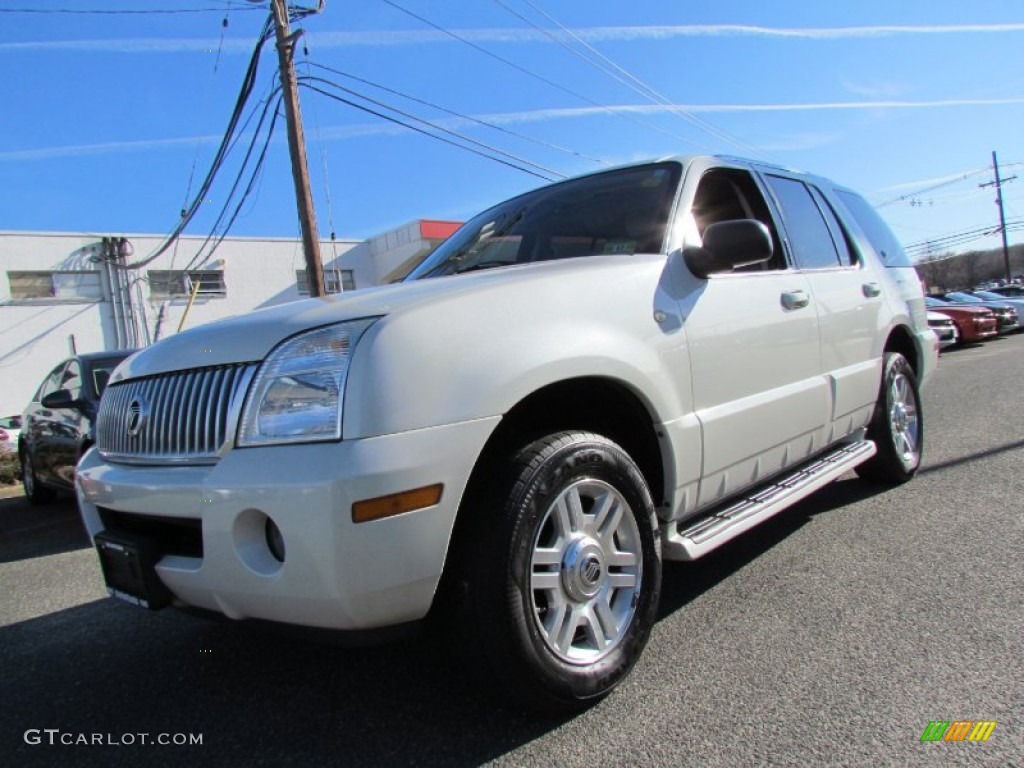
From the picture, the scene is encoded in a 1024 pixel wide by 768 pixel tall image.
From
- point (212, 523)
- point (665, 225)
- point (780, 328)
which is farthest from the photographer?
point (780, 328)

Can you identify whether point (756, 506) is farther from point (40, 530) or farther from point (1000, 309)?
point (1000, 309)

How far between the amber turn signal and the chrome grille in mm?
494

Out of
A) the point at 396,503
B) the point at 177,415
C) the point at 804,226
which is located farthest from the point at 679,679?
the point at 804,226

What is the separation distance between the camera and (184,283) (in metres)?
19.7

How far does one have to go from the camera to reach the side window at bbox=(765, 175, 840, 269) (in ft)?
12.2

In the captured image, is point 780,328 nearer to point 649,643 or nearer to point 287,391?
point 649,643

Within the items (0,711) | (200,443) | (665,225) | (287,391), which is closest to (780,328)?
(665,225)

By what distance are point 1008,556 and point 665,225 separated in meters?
2.13

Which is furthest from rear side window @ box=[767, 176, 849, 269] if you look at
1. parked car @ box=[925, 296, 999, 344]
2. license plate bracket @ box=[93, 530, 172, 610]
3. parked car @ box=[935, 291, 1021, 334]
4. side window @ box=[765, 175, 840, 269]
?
parked car @ box=[935, 291, 1021, 334]

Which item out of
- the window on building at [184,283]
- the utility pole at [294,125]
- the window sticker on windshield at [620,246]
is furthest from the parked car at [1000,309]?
the window on building at [184,283]

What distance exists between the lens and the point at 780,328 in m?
3.16

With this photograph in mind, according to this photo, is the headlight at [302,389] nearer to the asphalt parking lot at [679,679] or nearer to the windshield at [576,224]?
the asphalt parking lot at [679,679]

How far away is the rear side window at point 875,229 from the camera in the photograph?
4.61m

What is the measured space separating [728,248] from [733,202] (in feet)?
3.24
